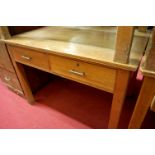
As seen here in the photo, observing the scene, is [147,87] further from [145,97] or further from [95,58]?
[95,58]

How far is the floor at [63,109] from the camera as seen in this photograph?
1249 mm

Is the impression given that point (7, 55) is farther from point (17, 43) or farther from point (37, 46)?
point (37, 46)

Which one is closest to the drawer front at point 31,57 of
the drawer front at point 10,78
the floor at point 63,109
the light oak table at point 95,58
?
the light oak table at point 95,58

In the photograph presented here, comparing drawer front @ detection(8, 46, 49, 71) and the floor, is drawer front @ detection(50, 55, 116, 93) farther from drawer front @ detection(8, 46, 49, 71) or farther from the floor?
the floor

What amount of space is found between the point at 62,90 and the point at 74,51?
1.01 m

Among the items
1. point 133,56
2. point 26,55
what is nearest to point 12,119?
point 26,55

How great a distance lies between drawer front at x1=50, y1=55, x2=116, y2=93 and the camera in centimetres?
69

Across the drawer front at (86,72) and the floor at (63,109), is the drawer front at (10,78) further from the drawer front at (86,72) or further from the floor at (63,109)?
the drawer front at (86,72)

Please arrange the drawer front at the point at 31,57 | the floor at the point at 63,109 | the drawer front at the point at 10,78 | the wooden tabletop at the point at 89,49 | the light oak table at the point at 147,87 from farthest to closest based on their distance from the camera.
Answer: the drawer front at the point at 10,78, the floor at the point at 63,109, the drawer front at the point at 31,57, the wooden tabletop at the point at 89,49, the light oak table at the point at 147,87

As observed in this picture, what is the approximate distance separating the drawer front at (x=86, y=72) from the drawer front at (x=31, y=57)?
0.08 meters

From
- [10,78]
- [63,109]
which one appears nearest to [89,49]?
[63,109]

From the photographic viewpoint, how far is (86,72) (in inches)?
29.7

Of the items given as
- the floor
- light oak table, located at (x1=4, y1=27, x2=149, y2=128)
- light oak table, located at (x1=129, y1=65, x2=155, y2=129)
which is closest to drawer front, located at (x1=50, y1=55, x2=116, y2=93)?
light oak table, located at (x1=4, y1=27, x2=149, y2=128)

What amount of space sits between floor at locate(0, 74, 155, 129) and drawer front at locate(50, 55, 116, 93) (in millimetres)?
614
